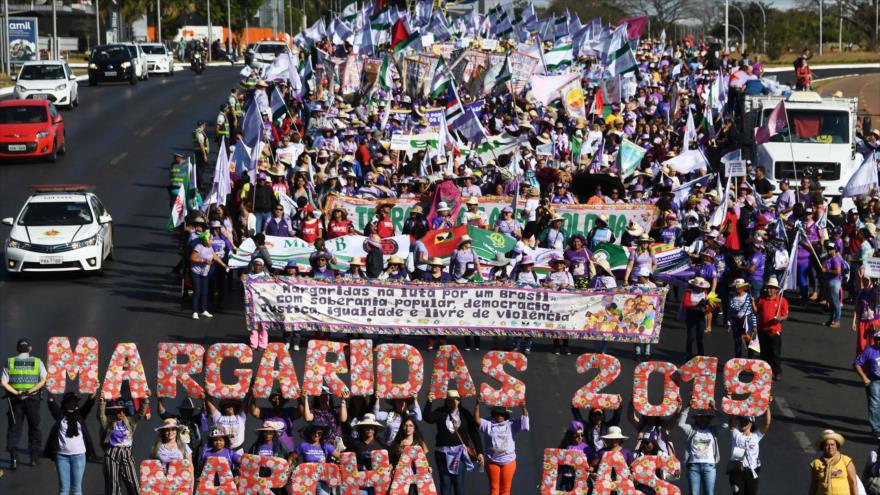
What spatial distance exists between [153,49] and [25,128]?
3190cm

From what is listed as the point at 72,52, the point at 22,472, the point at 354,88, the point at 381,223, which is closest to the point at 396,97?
the point at 354,88

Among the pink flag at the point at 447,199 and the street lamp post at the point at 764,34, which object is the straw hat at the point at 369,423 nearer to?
the pink flag at the point at 447,199

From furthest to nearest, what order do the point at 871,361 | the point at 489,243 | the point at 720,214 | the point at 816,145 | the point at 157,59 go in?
the point at 157,59
the point at 816,145
the point at 720,214
the point at 489,243
the point at 871,361

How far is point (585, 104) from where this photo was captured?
123 feet

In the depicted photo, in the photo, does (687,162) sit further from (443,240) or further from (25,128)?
(25,128)

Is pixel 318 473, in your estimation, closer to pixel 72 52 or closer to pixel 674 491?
pixel 674 491

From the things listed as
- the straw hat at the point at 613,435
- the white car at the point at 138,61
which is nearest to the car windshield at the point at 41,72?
the white car at the point at 138,61

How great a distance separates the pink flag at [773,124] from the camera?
29.6 m

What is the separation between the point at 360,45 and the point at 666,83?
32.0ft

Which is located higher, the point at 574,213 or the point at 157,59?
the point at 157,59

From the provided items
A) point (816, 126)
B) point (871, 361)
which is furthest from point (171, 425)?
point (816, 126)

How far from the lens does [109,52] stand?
59375 mm

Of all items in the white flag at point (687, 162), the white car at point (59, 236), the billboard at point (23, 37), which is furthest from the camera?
the billboard at point (23, 37)

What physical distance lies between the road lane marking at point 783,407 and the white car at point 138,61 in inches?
1756
